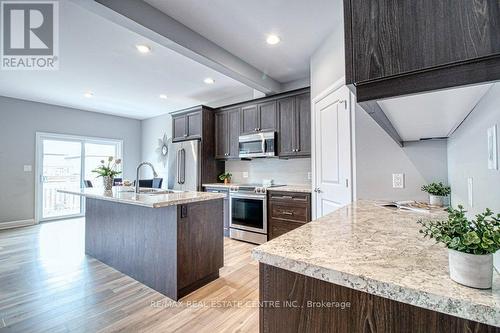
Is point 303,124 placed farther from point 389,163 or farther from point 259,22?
point 389,163

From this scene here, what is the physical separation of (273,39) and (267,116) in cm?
138

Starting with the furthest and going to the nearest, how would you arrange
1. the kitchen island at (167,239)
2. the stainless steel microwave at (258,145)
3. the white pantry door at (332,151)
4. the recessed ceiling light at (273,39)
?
the stainless steel microwave at (258,145) → the recessed ceiling light at (273,39) → the white pantry door at (332,151) → the kitchen island at (167,239)

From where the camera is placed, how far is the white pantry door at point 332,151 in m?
2.26

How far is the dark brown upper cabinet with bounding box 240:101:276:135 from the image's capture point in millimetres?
3910

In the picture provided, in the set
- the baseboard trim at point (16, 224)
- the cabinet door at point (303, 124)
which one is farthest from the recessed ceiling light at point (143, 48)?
the baseboard trim at point (16, 224)

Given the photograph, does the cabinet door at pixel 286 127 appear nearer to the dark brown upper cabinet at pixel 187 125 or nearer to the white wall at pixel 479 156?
the dark brown upper cabinet at pixel 187 125

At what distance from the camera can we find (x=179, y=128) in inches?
196

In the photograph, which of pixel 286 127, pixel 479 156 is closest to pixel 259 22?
pixel 286 127

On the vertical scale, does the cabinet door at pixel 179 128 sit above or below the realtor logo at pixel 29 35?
below

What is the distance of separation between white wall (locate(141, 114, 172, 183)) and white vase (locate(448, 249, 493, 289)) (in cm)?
614

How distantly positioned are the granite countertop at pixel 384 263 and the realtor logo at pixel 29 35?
115 inches

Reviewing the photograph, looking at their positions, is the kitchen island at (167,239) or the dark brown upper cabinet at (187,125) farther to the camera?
the dark brown upper cabinet at (187,125)

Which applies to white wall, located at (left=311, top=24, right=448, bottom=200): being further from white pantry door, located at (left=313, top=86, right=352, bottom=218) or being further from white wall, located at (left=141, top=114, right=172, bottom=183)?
white wall, located at (left=141, top=114, right=172, bottom=183)

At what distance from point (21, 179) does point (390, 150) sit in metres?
6.62
